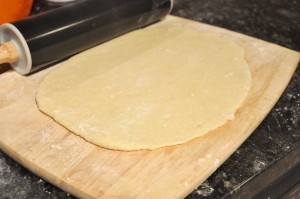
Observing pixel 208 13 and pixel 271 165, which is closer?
pixel 271 165

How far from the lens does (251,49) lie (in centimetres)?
134

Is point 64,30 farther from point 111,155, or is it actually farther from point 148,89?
point 111,155

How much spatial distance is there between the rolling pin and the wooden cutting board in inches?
3.6

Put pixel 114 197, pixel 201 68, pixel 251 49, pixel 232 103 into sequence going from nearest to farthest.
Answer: pixel 114 197 → pixel 232 103 → pixel 201 68 → pixel 251 49

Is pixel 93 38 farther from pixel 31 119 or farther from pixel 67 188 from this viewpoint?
pixel 67 188

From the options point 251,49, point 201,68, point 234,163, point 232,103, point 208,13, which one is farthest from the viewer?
point 208,13

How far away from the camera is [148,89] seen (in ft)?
3.68

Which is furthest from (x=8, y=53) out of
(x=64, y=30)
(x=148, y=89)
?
(x=148, y=89)

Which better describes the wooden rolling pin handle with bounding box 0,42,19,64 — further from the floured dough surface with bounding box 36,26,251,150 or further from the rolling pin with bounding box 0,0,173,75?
the floured dough surface with bounding box 36,26,251,150

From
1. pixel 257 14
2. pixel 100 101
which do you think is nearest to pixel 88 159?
pixel 100 101

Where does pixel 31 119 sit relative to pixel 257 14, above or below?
above

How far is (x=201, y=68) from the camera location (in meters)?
1.22

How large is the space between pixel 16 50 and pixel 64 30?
0.15 metres

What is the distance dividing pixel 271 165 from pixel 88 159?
42 centimetres
